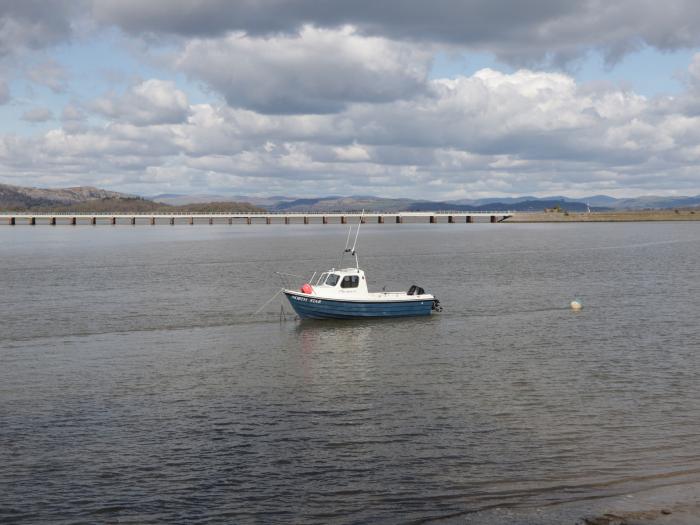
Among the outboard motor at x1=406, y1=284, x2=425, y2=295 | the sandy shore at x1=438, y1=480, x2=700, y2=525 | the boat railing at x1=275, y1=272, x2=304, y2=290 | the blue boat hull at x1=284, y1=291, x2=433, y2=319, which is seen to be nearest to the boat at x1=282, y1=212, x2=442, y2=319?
the blue boat hull at x1=284, y1=291, x2=433, y2=319

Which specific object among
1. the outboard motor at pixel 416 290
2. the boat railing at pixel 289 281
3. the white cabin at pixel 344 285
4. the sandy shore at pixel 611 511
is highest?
the white cabin at pixel 344 285

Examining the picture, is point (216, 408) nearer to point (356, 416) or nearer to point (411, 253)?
point (356, 416)

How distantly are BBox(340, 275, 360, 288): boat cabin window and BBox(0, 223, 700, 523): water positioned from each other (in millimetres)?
3204

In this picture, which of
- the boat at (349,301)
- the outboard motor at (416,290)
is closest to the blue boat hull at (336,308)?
the boat at (349,301)

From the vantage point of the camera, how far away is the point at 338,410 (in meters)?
27.8

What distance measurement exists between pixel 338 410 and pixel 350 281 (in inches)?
930

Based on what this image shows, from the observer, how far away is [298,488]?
66.4ft

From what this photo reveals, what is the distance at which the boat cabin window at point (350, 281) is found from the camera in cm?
5091

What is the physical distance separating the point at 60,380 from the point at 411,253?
9178 centimetres

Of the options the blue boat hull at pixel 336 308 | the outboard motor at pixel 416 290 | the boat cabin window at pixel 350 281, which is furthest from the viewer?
the outboard motor at pixel 416 290

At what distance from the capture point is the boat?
49594 millimetres

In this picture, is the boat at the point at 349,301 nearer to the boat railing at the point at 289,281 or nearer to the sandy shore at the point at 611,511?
the boat railing at the point at 289,281

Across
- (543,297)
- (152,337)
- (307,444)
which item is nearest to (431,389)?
(307,444)

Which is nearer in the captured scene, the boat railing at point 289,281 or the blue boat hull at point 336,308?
the blue boat hull at point 336,308
